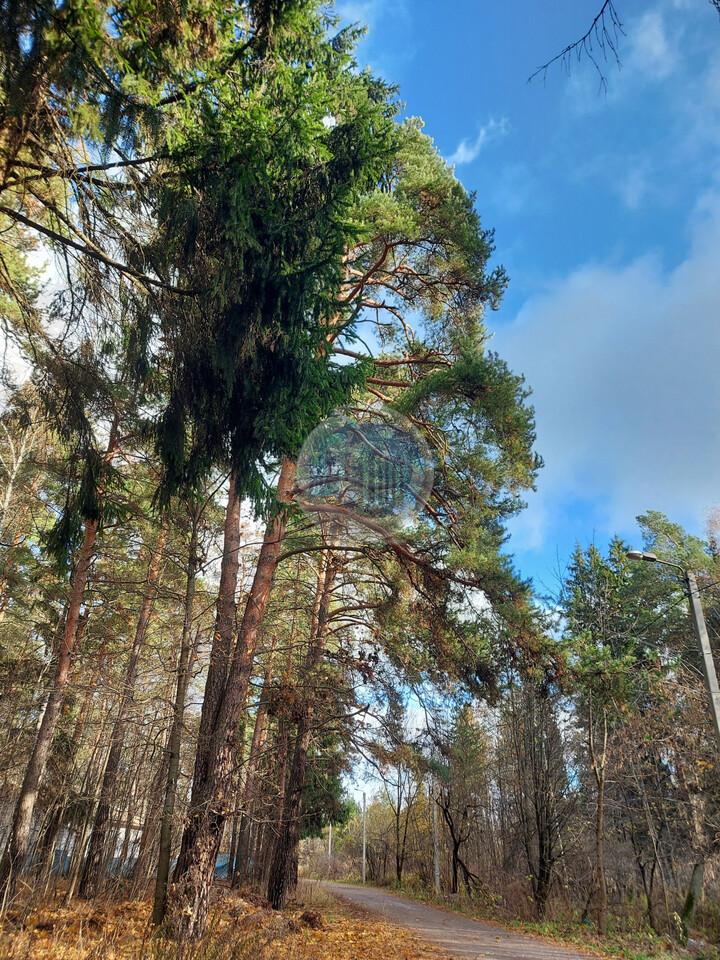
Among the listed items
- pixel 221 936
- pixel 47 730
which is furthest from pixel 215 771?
pixel 47 730

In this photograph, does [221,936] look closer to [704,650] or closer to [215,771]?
[215,771]

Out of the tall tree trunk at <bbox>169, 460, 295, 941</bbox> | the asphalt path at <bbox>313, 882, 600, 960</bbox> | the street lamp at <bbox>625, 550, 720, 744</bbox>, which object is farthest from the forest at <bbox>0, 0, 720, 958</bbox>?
the asphalt path at <bbox>313, 882, 600, 960</bbox>

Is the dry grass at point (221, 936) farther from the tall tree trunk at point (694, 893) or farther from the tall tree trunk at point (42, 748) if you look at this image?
the tall tree trunk at point (694, 893)

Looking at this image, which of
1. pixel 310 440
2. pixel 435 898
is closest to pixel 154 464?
pixel 310 440

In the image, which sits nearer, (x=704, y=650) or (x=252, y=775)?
(x=252, y=775)

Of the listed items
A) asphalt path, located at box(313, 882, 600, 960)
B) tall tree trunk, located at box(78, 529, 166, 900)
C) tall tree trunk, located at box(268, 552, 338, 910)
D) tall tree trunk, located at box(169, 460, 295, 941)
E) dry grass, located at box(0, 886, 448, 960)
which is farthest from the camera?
tall tree trunk, located at box(268, 552, 338, 910)

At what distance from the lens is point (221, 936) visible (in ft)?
17.6

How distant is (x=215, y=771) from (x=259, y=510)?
379cm

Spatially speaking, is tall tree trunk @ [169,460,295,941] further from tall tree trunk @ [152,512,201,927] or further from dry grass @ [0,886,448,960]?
dry grass @ [0,886,448,960]

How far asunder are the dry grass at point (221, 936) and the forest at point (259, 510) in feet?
0.94

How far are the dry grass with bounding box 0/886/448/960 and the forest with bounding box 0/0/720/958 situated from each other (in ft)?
0.94

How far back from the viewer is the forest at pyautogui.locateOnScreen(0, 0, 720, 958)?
4777mm

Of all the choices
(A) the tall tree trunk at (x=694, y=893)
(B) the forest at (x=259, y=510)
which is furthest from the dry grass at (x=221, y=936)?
(A) the tall tree trunk at (x=694, y=893)

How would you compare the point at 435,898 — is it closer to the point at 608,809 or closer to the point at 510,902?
the point at 510,902
